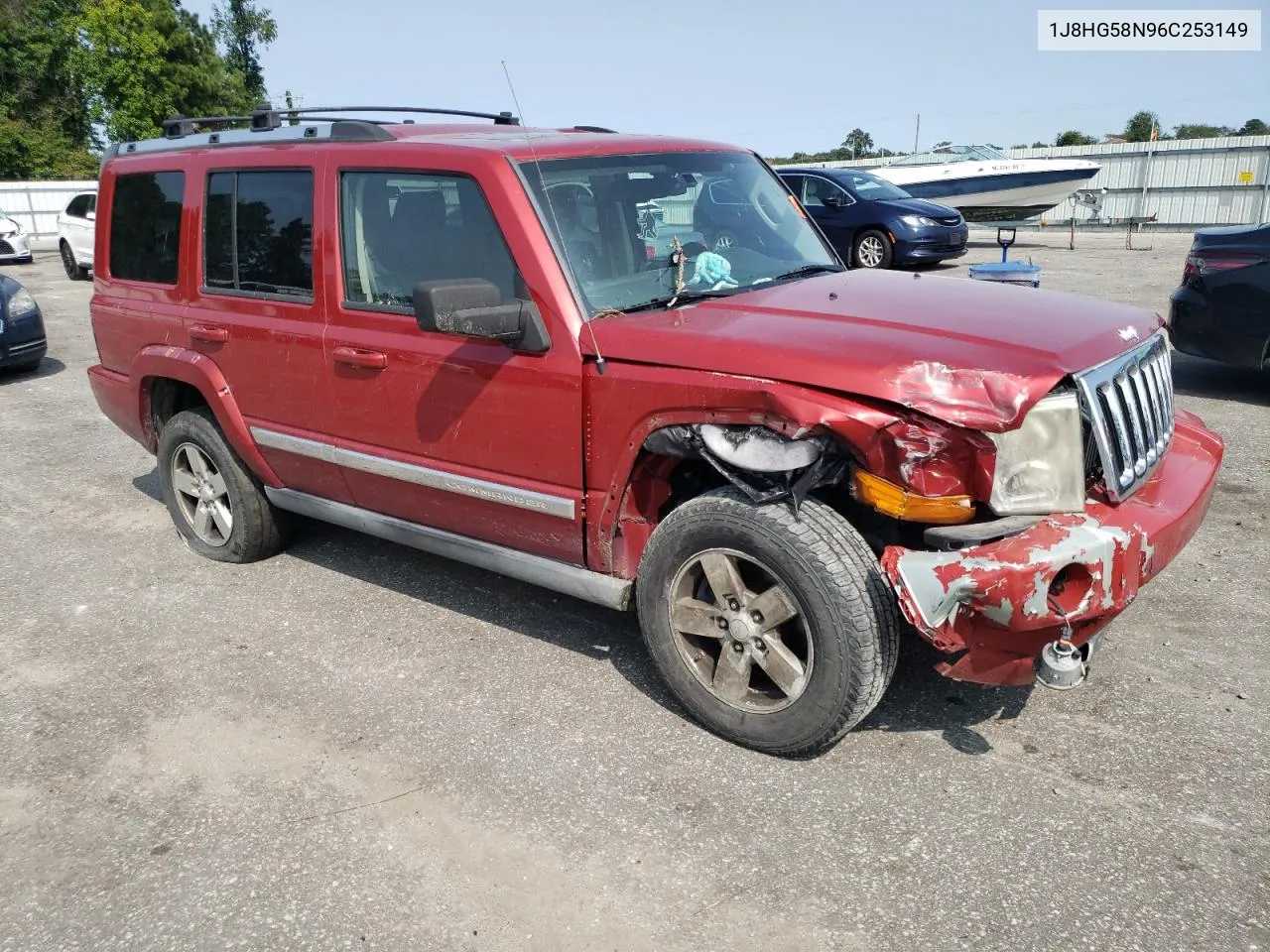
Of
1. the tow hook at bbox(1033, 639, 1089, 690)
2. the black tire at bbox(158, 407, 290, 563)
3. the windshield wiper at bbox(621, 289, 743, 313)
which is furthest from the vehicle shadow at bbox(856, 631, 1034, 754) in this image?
the black tire at bbox(158, 407, 290, 563)

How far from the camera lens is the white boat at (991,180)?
68.6 feet

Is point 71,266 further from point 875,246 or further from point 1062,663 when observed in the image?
point 1062,663

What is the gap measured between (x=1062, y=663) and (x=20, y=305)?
10.1 metres

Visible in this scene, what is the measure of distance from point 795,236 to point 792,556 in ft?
6.04

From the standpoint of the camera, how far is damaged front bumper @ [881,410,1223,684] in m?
2.62

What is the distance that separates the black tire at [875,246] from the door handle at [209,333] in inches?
492

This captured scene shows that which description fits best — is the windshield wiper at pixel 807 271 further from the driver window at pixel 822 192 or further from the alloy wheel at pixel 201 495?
the driver window at pixel 822 192

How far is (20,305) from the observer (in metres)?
9.62

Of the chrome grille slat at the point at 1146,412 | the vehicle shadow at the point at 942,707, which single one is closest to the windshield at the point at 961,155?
the chrome grille slat at the point at 1146,412

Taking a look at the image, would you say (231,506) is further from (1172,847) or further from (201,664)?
(1172,847)

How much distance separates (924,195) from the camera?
69.2 feet

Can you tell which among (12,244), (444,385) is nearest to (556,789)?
(444,385)

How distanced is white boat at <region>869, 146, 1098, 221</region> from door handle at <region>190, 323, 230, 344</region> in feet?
60.7

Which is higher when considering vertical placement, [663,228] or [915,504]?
[663,228]
